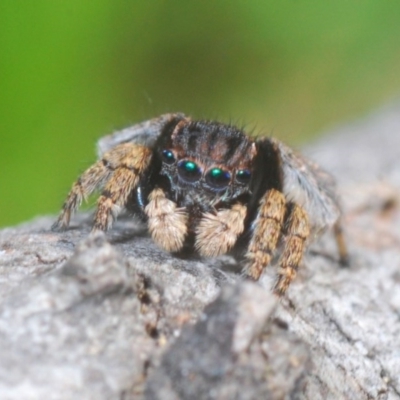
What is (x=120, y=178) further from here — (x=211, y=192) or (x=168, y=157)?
(x=211, y=192)

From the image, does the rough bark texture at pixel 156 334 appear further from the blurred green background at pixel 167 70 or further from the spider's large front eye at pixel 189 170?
the blurred green background at pixel 167 70

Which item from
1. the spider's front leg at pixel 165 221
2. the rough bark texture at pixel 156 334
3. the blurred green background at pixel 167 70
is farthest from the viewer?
the blurred green background at pixel 167 70

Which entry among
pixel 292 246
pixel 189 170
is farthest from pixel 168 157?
pixel 292 246

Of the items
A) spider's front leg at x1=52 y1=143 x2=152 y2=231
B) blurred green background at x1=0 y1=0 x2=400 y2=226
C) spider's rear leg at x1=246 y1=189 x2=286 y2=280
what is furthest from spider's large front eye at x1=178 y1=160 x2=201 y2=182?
blurred green background at x1=0 y1=0 x2=400 y2=226

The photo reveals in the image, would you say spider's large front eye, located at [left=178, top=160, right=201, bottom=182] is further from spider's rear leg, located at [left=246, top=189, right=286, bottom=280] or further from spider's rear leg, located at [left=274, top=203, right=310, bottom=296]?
spider's rear leg, located at [left=274, top=203, right=310, bottom=296]

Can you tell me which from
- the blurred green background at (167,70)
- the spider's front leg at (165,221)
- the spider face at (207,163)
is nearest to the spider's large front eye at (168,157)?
the spider face at (207,163)
